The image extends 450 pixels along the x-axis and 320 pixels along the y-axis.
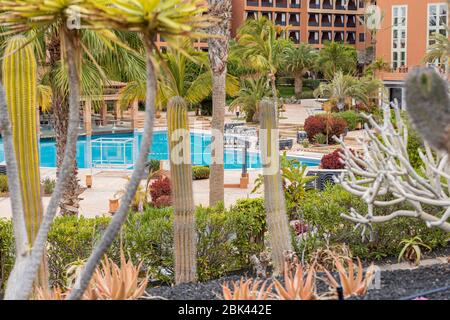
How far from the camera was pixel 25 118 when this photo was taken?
6668 millimetres

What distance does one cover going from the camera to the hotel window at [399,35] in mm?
41906

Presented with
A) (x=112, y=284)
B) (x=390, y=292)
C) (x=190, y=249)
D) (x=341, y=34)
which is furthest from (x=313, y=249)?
A: (x=341, y=34)

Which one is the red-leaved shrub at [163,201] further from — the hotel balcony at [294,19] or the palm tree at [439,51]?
the hotel balcony at [294,19]

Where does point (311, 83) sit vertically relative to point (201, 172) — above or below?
above

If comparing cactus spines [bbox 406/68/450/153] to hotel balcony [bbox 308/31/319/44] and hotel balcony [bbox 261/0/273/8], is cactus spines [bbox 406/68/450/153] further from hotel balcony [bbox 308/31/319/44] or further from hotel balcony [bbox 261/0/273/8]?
hotel balcony [bbox 308/31/319/44]

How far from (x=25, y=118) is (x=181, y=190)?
215cm

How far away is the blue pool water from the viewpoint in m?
25.2

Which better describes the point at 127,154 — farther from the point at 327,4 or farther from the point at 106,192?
the point at 327,4

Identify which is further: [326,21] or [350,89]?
[326,21]

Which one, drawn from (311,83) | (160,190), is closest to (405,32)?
(311,83)

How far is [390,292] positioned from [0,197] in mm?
14426

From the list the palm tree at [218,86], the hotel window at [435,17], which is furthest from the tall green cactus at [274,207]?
the hotel window at [435,17]

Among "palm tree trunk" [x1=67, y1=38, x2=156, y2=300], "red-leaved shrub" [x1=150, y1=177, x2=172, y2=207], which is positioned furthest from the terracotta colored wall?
"palm tree trunk" [x1=67, y1=38, x2=156, y2=300]
